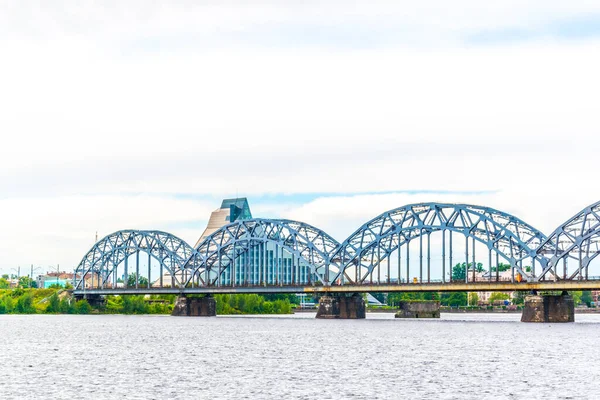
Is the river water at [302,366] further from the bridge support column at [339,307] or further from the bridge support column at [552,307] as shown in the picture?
the bridge support column at [339,307]

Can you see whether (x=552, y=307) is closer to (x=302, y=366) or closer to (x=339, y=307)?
(x=339, y=307)

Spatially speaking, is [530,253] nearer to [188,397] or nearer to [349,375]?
[349,375]

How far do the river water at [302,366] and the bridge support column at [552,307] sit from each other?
22.9 meters

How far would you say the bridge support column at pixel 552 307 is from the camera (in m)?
153

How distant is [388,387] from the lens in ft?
221

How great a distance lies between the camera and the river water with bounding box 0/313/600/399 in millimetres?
64875

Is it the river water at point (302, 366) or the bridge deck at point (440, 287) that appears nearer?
the river water at point (302, 366)

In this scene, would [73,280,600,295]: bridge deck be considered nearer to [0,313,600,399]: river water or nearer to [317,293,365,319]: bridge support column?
[317,293,365,319]: bridge support column

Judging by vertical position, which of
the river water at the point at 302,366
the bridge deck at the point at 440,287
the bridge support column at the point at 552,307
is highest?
the bridge deck at the point at 440,287

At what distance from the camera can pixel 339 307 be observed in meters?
186

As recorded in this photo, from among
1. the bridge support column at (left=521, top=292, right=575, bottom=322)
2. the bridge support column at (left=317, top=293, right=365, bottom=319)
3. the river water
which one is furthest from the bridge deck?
the river water

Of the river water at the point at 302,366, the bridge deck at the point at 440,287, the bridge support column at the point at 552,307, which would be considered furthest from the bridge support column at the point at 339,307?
the river water at the point at 302,366

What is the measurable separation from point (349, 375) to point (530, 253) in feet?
286

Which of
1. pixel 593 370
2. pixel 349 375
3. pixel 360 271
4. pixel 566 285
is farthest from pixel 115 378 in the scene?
pixel 360 271
